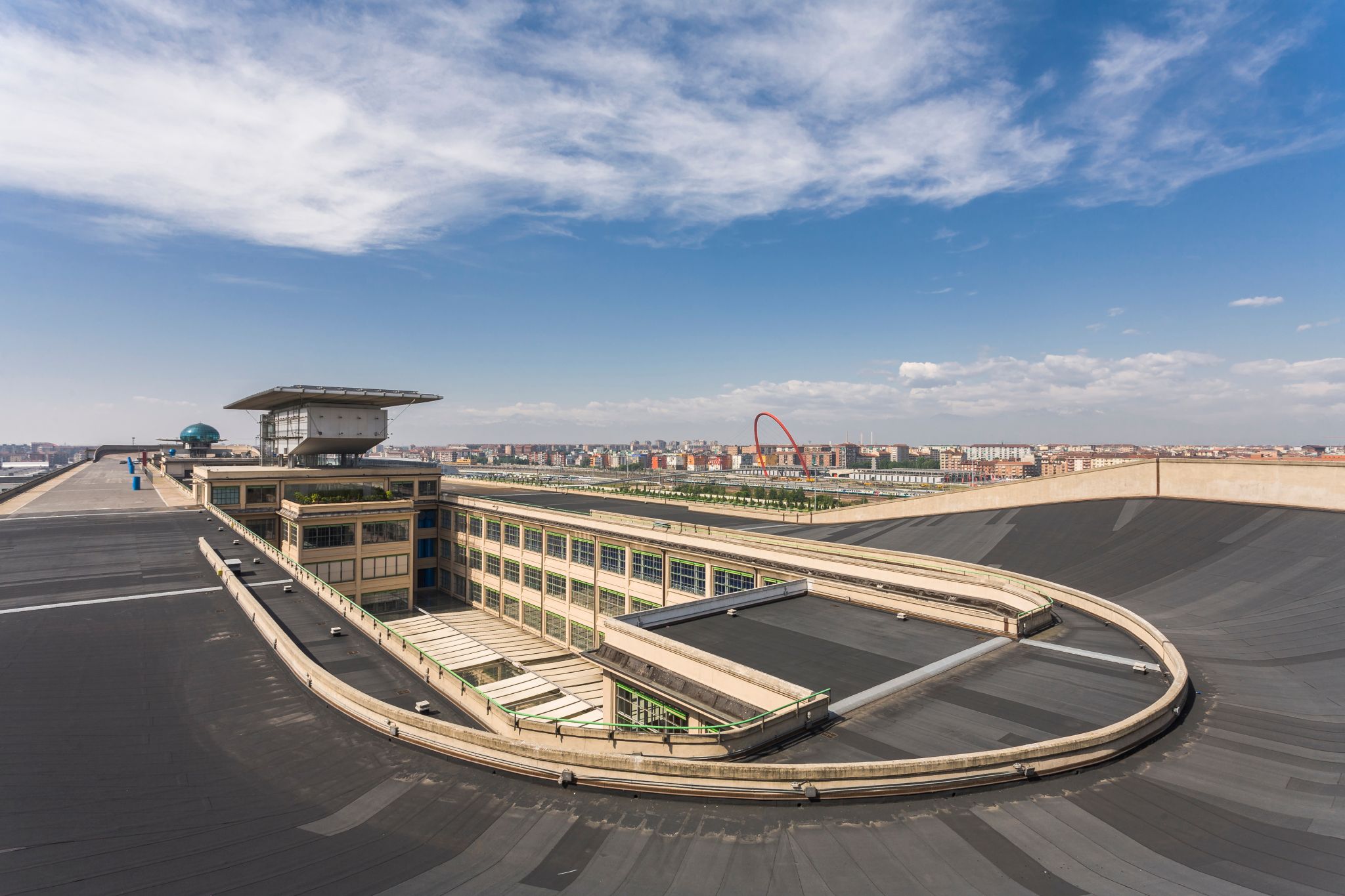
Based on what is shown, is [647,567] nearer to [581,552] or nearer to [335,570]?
[581,552]

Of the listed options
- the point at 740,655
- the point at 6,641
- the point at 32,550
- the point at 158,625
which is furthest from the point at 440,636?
the point at 740,655

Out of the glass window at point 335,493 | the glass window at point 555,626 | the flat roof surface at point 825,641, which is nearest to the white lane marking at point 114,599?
the glass window at point 335,493

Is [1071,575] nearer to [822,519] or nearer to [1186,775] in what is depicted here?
[1186,775]

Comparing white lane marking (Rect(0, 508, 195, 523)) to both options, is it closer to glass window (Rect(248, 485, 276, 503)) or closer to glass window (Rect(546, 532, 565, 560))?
glass window (Rect(248, 485, 276, 503))

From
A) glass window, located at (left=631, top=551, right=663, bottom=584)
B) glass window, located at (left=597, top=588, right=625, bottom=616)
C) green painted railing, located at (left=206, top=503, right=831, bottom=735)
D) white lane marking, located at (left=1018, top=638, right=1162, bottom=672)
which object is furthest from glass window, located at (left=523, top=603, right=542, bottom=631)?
white lane marking, located at (left=1018, top=638, right=1162, bottom=672)

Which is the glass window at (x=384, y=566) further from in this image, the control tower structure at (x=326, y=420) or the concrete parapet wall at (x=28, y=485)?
the concrete parapet wall at (x=28, y=485)
